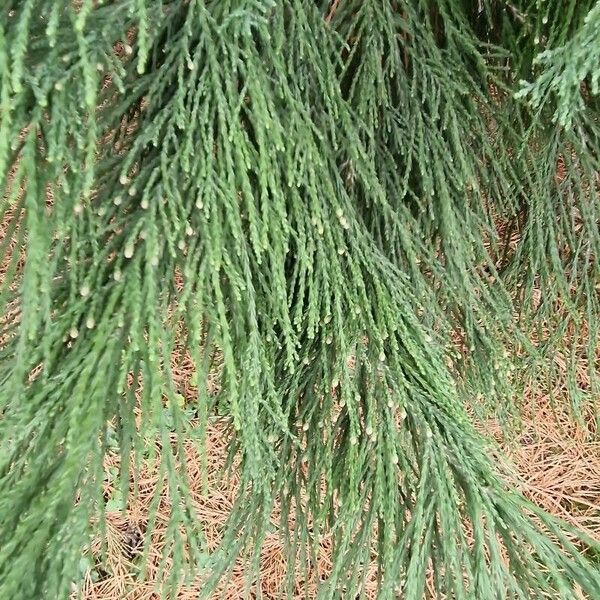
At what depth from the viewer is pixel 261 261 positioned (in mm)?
1216

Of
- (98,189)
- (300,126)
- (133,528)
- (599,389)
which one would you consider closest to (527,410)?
(599,389)

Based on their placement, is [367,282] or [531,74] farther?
[531,74]

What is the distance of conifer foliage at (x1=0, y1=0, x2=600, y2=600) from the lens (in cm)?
102

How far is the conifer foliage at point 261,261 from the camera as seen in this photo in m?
1.02

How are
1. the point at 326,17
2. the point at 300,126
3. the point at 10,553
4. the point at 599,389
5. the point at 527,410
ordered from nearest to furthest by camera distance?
the point at 10,553
the point at 300,126
the point at 326,17
the point at 599,389
the point at 527,410

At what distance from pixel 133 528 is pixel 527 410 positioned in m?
2.01

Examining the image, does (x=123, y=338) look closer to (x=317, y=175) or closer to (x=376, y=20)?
(x=317, y=175)

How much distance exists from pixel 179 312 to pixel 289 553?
3.24ft

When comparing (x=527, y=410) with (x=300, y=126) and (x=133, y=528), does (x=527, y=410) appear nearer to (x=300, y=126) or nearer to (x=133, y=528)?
(x=133, y=528)

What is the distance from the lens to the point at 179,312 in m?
1.08

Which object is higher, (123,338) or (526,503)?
(123,338)

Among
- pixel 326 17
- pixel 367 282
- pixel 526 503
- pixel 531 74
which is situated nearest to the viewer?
pixel 526 503

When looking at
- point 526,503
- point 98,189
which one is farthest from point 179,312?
point 526,503

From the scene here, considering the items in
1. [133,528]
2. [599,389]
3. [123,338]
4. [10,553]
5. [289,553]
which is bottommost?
[133,528]
